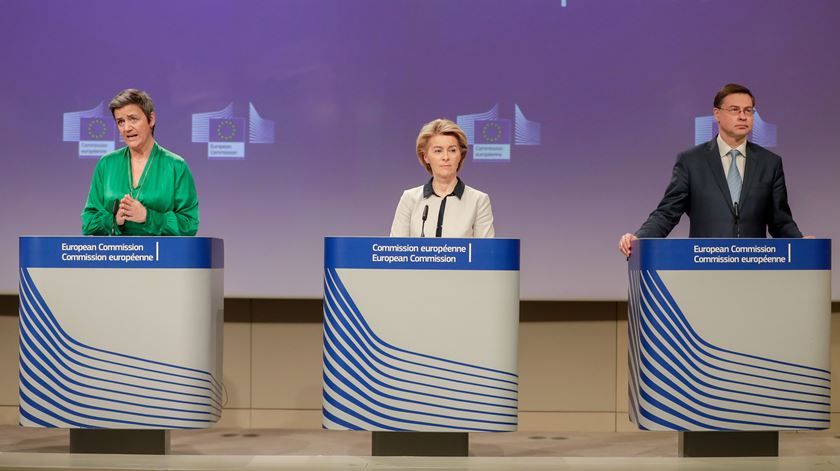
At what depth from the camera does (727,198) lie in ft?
13.4

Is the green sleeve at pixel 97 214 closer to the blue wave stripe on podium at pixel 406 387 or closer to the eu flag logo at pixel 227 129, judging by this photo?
the blue wave stripe on podium at pixel 406 387

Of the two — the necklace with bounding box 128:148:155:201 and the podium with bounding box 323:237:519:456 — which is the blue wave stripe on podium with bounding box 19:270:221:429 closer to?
the necklace with bounding box 128:148:155:201

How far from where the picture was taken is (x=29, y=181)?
562cm

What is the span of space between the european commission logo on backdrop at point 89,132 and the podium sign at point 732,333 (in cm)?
323

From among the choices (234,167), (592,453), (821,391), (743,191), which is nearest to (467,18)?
(234,167)

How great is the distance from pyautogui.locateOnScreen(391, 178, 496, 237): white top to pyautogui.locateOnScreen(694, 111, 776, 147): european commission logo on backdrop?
191 centimetres

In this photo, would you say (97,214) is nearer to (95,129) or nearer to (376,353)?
(376,353)

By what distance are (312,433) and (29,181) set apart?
2.12 m

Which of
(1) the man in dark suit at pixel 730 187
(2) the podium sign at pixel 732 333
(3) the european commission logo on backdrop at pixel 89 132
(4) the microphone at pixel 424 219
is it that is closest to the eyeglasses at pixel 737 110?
(1) the man in dark suit at pixel 730 187

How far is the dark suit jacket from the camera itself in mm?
4082

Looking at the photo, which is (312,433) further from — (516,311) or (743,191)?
(743,191)

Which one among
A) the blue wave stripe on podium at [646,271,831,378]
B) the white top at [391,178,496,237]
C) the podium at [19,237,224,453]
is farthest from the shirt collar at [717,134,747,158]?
the podium at [19,237,224,453]

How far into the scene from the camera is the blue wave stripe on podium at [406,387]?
380 cm

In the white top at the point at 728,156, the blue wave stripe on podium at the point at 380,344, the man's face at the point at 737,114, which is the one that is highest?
the man's face at the point at 737,114
